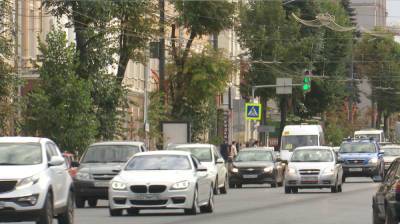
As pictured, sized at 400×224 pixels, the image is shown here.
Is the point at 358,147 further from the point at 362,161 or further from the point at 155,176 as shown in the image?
the point at 155,176

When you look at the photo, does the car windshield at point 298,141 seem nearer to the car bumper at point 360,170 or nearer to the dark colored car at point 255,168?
the car bumper at point 360,170

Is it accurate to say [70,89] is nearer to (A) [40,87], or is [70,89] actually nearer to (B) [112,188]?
(A) [40,87]

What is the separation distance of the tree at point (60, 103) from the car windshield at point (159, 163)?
47.3ft

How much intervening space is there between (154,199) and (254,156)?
955 inches

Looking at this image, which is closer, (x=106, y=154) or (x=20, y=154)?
(x=20, y=154)

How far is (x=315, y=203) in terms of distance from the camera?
3575 cm

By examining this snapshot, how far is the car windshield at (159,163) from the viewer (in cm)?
2916

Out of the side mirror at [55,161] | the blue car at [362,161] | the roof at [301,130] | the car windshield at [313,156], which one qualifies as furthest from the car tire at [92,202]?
the roof at [301,130]

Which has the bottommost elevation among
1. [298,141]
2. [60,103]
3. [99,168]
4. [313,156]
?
[298,141]

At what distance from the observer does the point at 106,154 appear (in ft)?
117

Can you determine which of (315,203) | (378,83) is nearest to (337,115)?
(378,83)

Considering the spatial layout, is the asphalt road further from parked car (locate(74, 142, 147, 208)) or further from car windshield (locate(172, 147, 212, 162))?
car windshield (locate(172, 147, 212, 162))

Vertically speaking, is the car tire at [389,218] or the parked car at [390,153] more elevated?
the car tire at [389,218]

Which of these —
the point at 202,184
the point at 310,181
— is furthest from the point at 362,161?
the point at 202,184
